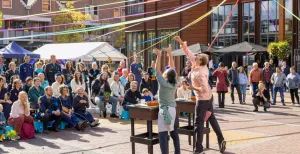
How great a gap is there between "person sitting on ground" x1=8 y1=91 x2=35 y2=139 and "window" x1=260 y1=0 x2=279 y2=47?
2231 cm

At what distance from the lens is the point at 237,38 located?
31.5m

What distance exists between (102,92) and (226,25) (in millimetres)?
20492

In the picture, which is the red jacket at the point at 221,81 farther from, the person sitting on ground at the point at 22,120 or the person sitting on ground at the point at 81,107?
the person sitting on ground at the point at 22,120

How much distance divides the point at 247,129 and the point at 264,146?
7.02 ft

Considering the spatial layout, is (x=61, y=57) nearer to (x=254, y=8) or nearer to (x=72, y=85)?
(x=72, y=85)

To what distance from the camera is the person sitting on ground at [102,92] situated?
13.6 meters

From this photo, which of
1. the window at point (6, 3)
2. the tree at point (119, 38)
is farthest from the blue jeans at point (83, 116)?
the window at point (6, 3)

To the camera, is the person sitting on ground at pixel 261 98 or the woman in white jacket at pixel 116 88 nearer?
the woman in white jacket at pixel 116 88

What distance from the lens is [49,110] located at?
11.1m

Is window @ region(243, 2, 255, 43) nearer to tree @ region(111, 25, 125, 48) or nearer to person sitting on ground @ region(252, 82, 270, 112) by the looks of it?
person sitting on ground @ region(252, 82, 270, 112)

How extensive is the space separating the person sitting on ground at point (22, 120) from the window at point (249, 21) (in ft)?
75.5

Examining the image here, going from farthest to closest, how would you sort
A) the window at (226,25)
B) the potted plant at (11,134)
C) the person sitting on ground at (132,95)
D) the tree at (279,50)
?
the window at (226,25), the tree at (279,50), the person sitting on ground at (132,95), the potted plant at (11,134)

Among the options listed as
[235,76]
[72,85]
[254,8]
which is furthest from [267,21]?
[72,85]

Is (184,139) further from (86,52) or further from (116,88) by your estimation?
(86,52)
